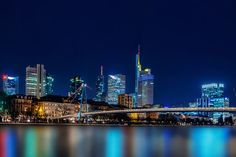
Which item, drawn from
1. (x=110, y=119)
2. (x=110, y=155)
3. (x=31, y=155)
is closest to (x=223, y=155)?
(x=110, y=155)

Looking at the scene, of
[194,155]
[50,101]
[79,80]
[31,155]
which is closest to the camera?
[31,155]

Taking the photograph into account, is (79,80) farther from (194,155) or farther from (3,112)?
(194,155)

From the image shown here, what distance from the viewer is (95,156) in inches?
969

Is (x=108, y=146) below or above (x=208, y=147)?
above

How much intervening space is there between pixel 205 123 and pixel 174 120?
31.1 feet

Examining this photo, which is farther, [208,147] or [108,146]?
[208,147]

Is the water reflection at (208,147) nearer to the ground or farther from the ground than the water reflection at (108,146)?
nearer to the ground

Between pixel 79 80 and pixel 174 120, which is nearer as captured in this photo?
pixel 174 120

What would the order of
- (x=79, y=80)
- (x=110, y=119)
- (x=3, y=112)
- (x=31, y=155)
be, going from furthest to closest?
(x=79, y=80), (x=110, y=119), (x=3, y=112), (x=31, y=155)

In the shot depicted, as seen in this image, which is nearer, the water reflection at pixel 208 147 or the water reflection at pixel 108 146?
the water reflection at pixel 108 146

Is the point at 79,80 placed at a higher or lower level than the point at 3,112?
higher

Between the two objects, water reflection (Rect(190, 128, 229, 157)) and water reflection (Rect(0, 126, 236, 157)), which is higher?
water reflection (Rect(0, 126, 236, 157))

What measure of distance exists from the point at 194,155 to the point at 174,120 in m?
122

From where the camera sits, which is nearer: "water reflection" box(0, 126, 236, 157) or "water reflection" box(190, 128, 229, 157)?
"water reflection" box(0, 126, 236, 157)
